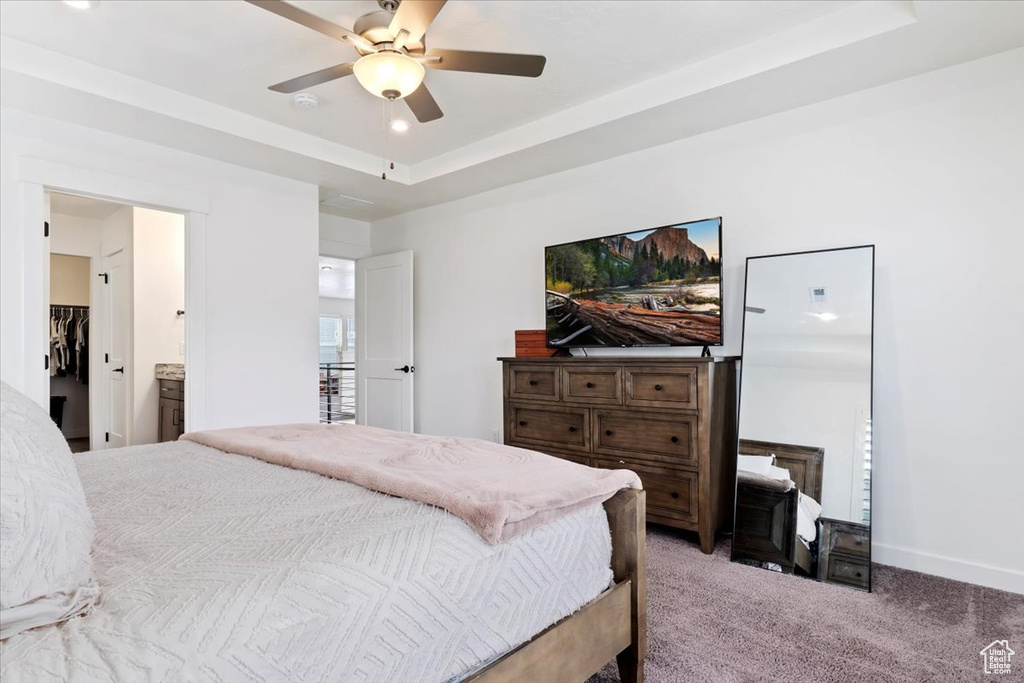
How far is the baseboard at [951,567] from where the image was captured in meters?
2.51

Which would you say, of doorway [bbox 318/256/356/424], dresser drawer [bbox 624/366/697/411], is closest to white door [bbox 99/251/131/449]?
doorway [bbox 318/256/356/424]

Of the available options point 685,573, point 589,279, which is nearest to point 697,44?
point 589,279

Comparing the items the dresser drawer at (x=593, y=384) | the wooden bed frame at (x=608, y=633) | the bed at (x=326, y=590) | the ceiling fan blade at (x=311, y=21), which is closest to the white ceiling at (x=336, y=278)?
the dresser drawer at (x=593, y=384)

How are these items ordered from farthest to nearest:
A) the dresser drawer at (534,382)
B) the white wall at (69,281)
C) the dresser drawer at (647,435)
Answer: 1. the white wall at (69,281)
2. the dresser drawer at (534,382)
3. the dresser drawer at (647,435)

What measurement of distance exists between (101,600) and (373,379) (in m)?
4.75

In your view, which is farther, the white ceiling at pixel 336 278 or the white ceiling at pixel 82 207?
the white ceiling at pixel 336 278

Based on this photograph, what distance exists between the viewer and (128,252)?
509cm

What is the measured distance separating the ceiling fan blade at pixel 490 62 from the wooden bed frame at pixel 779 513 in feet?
7.41

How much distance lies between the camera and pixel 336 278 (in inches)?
416

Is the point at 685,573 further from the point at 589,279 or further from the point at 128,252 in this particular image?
the point at 128,252

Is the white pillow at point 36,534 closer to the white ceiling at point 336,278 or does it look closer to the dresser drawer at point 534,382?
the dresser drawer at point 534,382

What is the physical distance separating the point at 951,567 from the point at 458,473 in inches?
103

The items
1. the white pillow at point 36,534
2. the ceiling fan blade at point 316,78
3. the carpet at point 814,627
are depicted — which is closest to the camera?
the white pillow at point 36,534

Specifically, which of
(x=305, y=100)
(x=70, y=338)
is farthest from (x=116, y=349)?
(x=305, y=100)
